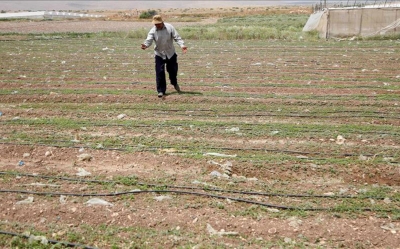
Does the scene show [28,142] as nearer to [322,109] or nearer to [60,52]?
[322,109]

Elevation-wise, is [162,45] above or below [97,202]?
above

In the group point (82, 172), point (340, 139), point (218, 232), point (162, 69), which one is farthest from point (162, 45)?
point (218, 232)

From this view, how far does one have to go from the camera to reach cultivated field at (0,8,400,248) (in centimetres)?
370

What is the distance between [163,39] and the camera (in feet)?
25.8

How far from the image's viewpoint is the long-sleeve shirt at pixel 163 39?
783cm

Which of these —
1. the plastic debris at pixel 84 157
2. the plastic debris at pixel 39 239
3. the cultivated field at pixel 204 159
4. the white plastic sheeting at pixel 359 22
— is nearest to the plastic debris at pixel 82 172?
the cultivated field at pixel 204 159

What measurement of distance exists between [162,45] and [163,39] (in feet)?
0.40

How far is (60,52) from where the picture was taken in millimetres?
15391

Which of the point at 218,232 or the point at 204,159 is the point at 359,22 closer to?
the point at 204,159

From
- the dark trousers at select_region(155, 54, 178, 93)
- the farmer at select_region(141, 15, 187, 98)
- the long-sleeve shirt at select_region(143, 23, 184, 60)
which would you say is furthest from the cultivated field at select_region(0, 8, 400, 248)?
the long-sleeve shirt at select_region(143, 23, 184, 60)

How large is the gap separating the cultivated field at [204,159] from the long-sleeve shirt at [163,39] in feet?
3.00

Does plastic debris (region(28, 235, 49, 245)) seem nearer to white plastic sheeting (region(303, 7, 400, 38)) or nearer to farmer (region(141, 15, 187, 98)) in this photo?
farmer (region(141, 15, 187, 98))

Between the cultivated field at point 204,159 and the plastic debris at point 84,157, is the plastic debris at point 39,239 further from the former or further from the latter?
the plastic debris at point 84,157

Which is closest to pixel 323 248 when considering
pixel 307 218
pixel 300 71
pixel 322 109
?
pixel 307 218
